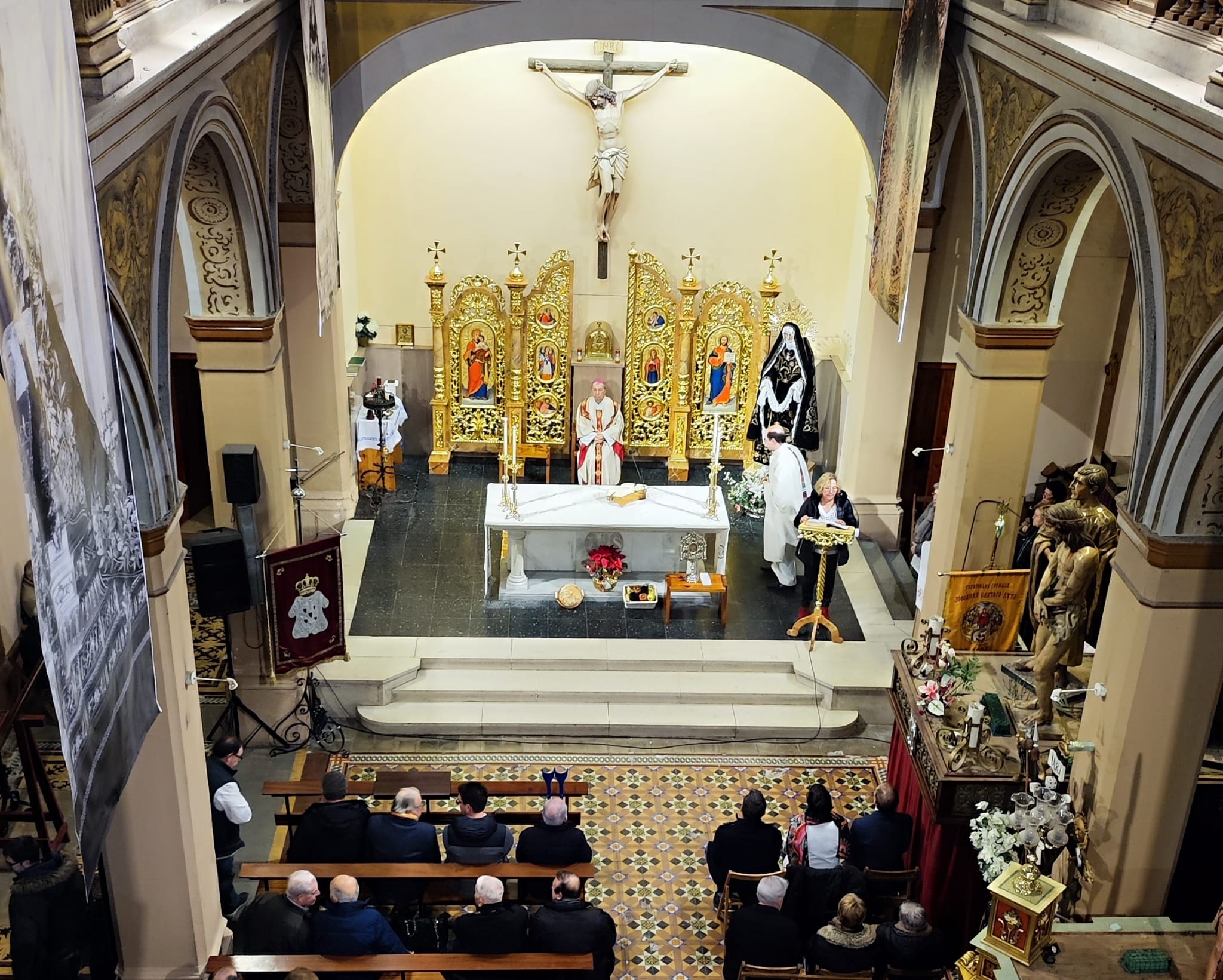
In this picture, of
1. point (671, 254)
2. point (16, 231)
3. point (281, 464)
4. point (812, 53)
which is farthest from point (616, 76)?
point (16, 231)

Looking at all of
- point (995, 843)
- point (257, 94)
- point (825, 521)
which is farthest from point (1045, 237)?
point (257, 94)

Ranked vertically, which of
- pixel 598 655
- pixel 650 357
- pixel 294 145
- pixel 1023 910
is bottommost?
pixel 598 655

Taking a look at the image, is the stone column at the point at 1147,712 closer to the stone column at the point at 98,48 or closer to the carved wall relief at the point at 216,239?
the stone column at the point at 98,48

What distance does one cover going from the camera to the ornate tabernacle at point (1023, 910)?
22.7 ft

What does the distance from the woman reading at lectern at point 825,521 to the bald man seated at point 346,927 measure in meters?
5.60

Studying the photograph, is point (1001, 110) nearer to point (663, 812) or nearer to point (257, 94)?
point (257, 94)

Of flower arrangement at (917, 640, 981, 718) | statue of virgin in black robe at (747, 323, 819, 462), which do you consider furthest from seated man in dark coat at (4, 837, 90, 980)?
statue of virgin in black robe at (747, 323, 819, 462)

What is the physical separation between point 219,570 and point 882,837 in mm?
5134

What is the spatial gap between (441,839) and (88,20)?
20.9ft

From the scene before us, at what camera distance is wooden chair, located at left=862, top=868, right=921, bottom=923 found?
8.27 m

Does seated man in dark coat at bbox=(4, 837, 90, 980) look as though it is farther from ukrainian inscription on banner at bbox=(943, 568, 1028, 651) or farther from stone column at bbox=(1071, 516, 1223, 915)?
ukrainian inscription on banner at bbox=(943, 568, 1028, 651)

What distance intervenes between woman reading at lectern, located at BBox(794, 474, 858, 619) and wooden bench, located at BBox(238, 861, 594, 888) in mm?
4442

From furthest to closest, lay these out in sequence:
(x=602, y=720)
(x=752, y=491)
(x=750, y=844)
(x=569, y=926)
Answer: (x=752, y=491) → (x=602, y=720) → (x=750, y=844) → (x=569, y=926)

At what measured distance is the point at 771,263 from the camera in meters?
14.8
